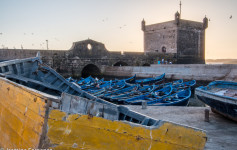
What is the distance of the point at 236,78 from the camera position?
15.6 m

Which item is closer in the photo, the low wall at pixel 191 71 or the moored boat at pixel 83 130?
the moored boat at pixel 83 130

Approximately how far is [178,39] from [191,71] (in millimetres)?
15054

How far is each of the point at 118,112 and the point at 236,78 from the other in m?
15.4

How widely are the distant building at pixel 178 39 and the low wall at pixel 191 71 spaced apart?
799cm

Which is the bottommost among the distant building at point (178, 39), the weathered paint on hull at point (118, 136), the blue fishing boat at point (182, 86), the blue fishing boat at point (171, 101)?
the blue fishing boat at point (171, 101)

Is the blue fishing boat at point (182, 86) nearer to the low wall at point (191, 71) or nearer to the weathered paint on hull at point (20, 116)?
the low wall at point (191, 71)

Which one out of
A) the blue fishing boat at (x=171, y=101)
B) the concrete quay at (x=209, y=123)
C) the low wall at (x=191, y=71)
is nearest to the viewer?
the concrete quay at (x=209, y=123)

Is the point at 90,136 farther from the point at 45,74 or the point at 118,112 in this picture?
the point at 45,74

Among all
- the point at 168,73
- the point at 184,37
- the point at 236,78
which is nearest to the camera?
the point at 236,78

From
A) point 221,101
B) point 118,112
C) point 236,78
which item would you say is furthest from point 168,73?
point 118,112

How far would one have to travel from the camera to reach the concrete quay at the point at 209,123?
14.9ft

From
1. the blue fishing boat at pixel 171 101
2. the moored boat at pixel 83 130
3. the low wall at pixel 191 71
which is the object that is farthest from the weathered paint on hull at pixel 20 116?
the low wall at pixel 191 71

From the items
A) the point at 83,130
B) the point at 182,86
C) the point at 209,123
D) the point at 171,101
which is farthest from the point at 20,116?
the point at 182,86

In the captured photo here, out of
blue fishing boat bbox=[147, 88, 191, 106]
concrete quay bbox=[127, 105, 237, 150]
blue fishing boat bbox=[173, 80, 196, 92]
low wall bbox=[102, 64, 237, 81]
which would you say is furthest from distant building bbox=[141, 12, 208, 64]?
concrete quay bbox=[127, 105, 237, 150]
